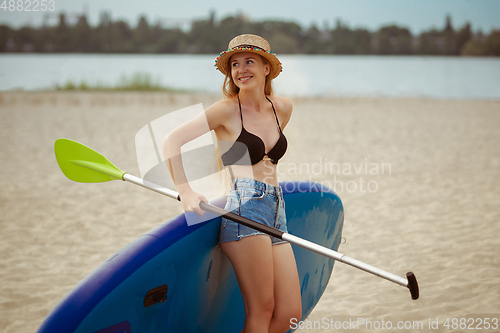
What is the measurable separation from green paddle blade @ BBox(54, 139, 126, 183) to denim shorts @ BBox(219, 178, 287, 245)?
3.15 ft

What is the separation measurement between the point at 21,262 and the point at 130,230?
1086mm

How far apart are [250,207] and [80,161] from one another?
1.24 metres

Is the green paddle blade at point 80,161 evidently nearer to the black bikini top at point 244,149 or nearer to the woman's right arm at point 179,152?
the woman's right arm at point 179,152

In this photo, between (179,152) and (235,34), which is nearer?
(179,152)

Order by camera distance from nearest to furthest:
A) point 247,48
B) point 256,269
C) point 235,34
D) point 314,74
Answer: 1. point 256,269
2. point 247,48
3. point 314,74
4. point 235,34

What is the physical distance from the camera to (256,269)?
1.86 m

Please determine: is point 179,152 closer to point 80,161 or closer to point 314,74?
point 80,161

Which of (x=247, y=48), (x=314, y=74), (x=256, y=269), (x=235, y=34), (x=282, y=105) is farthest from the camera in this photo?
(x=235, y=34)

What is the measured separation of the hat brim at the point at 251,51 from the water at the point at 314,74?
13.7m

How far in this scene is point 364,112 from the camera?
14.2 meters

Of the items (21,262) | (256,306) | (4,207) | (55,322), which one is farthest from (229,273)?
(4,207)

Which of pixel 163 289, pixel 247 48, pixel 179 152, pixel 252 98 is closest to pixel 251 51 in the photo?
pixel 247 48

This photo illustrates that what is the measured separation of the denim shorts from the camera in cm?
190

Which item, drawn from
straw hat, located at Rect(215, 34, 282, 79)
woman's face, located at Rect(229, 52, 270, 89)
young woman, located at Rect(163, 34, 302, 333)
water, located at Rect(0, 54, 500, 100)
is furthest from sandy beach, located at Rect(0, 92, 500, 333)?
water, located at Rect(0, 54, 500, 100)
